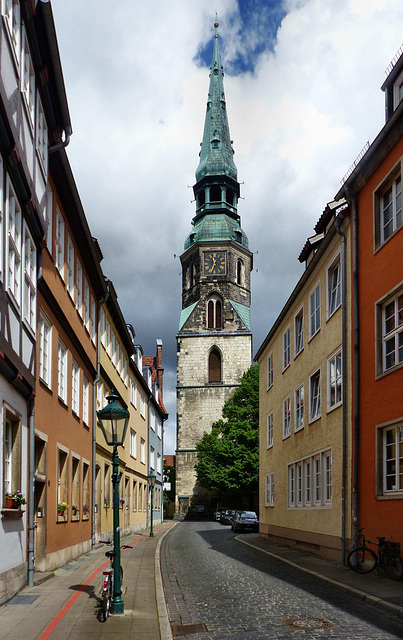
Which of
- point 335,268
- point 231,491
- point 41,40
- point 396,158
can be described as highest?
point 41,40

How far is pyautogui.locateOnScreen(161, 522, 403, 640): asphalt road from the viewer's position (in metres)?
9.61

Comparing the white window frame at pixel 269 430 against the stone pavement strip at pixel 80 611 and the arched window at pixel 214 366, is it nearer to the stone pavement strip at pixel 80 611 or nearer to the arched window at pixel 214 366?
the stone pavement strip at pixel 80 611

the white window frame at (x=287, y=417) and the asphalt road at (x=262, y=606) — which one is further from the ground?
the white window frame at (x=287, y=417)

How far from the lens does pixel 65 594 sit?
41.3ft

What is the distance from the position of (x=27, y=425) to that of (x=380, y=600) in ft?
21.7

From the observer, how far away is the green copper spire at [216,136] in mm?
87500

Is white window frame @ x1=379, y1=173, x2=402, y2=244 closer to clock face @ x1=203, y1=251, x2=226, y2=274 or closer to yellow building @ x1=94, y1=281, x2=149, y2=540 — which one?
yellow building @ x1=94, y1=281, x2=149, y2=540

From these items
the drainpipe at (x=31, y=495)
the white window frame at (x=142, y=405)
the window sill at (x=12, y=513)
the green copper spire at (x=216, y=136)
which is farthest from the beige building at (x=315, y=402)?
the green copper spire at (x=216, y=136)

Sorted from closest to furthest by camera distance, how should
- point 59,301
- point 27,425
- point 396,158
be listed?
1. point 27,425
2. point 396,158
3. point 59,301

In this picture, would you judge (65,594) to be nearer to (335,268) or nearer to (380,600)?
(380,600)

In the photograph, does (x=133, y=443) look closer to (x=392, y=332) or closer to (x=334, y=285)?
(x=334, y=285)

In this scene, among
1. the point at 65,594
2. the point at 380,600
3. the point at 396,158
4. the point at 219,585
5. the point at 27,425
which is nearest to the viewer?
the point at 380,600

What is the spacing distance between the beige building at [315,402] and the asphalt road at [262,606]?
300cm

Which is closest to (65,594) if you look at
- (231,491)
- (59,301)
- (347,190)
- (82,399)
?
(59,301)
